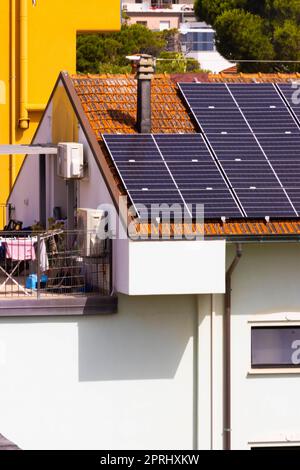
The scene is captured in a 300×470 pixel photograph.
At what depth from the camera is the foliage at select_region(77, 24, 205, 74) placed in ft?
230

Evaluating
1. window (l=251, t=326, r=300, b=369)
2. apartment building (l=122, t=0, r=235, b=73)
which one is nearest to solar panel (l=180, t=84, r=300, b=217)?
window (l=251, t=326, r=300, b=369)

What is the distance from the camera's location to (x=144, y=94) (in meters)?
20.5

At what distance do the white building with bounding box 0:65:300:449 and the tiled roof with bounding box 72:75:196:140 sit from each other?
91 centimetres

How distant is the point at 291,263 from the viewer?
19.6m

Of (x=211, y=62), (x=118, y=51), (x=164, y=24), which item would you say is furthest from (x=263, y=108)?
(x=164, y=24)

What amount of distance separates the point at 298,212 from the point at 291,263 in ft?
2.36

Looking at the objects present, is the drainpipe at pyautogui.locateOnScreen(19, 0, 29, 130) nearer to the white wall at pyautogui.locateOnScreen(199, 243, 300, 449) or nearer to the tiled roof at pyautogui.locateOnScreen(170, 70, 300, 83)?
the tiled roof at pyautogui.locateOnScreen(170, 70, 300, 83)

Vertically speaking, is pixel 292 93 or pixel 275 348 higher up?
pixel 292 93

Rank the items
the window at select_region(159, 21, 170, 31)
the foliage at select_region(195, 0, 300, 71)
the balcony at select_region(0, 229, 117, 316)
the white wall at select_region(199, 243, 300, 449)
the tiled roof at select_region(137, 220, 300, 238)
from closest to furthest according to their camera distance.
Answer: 1. the tiled roof at select_region(137, 220, 300, 238)
2. the balcony at select_region(0, 229, 117, 316)
3. the white wall at select_region(199, 243, 300, 449)
4. the foliage at select_region(195, 0, 300, 71)
5. the window at select_region(159, 21, 170, 31)

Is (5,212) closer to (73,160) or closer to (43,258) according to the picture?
(73,160)

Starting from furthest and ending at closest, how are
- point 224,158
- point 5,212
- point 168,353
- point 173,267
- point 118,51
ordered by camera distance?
1. point 118,51
2. point 5,212
3. point 224,158
4. point 168,353
5. point 173,267

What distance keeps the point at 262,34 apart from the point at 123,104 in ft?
109

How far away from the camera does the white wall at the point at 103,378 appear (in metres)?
18.9
